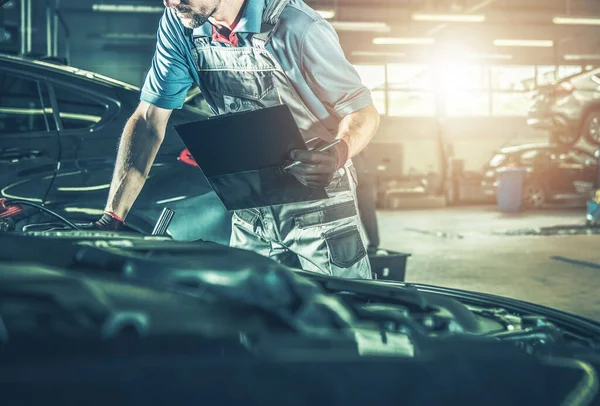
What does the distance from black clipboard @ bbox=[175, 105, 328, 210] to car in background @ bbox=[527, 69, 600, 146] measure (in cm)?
1237

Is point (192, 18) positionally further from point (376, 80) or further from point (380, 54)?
point (380, 54)

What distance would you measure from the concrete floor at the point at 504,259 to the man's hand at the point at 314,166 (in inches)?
113

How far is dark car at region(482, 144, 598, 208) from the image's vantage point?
527 inches

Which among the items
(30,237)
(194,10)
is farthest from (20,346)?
(194,10)

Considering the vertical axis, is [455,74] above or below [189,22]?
above

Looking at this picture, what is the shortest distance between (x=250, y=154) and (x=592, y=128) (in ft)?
42.0

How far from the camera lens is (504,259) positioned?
6.45 metres

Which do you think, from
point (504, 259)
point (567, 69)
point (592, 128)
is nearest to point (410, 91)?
point (567, 69)

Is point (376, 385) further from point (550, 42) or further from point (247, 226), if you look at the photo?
point (550, 42)

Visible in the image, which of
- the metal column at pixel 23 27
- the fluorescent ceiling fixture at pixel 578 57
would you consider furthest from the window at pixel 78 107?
the fluorescent ceiling fixture at pixel 578 57

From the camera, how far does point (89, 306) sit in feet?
2.49

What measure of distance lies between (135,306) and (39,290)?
0.10m

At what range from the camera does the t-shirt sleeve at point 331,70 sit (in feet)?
6.15

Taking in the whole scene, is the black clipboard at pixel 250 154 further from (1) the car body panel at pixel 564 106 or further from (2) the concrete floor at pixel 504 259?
(1) the car body panel at pixel 564 106
